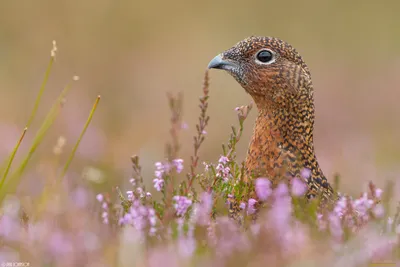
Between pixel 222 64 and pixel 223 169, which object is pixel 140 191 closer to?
pixel 223 169

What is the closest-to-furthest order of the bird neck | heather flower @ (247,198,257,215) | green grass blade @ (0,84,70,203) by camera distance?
green grass blade @ (0,84,70,203)
heather flower @ (247,198,257,215)
the bird neck

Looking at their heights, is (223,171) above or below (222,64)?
below

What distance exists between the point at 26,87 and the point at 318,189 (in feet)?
36.6

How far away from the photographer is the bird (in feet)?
16.7

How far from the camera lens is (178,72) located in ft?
57.6

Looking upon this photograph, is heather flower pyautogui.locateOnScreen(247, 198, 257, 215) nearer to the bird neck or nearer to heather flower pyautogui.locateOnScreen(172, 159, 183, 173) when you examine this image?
the bird neck

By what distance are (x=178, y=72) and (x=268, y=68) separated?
1166 cm

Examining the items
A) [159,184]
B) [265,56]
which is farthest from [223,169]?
[265,56]

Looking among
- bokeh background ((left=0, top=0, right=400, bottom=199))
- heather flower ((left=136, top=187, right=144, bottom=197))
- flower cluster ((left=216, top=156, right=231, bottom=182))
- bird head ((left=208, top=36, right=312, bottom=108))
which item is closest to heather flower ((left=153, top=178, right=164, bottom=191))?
heather flower ((left=136, top=187, right=144, bottom=197))

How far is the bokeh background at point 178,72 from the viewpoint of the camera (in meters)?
12.1

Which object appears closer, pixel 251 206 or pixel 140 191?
pixel 140 191

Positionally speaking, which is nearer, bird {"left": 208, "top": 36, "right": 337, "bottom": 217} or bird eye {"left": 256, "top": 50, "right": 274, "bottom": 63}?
bird {"left": 208, "top": 36, "right": 337, "bottom": 217}

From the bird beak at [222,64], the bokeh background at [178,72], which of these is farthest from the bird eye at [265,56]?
the bokeh background at [178,72]

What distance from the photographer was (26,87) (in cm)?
1532
